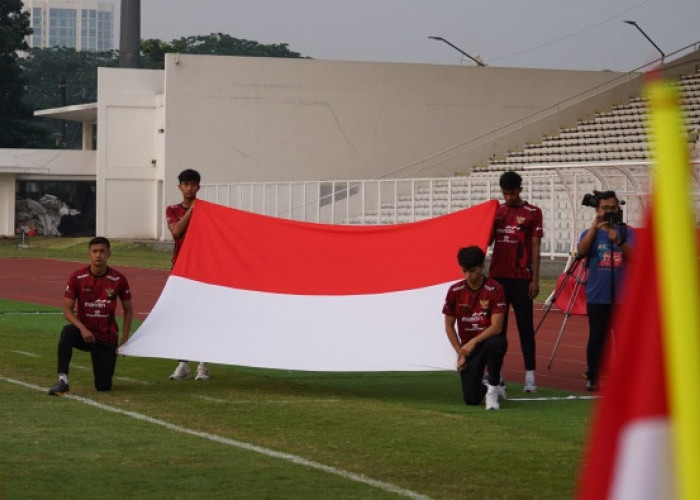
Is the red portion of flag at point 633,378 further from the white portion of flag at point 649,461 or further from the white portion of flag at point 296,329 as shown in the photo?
the white portion of flag at point 296,329

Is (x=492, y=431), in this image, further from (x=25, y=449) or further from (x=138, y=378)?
(x=138, y=378)

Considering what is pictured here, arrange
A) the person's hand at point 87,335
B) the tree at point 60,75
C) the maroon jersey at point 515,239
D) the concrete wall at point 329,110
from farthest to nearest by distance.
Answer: the tree at point 60,75
the concrete wall at point 329,110
the maroon jersey at point 515,239
the person's hand at point 87,335

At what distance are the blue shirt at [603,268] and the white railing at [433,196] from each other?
10.6 m

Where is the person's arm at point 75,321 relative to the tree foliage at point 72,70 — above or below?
below

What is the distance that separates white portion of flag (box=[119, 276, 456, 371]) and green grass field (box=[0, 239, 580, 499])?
0.99ft

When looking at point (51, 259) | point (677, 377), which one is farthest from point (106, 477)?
point (51, 259)

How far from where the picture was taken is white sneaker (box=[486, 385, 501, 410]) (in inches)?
422

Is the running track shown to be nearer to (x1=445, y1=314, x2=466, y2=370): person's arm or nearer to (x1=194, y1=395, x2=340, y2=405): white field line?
(x1=445, y1=314, x2=466, y2=370): person's arm

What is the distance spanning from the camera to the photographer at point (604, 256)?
11.9 m

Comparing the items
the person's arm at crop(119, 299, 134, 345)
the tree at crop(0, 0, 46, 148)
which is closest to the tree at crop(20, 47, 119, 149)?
the tree at crop(0, 0, 46, 148)

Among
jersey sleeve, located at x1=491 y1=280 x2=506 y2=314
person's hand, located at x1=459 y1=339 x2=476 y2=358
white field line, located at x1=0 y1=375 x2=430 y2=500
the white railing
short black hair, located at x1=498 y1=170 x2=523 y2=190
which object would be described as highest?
the white railing

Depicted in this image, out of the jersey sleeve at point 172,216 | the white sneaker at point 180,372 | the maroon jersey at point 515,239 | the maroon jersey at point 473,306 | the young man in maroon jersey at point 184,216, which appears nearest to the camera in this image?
the maroon jersey at point 473,306

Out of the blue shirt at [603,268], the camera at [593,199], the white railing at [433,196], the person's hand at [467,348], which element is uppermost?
the white railing at [433,196]

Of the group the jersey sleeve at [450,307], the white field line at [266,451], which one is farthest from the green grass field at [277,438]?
the jersey sleeve at [450,307]
